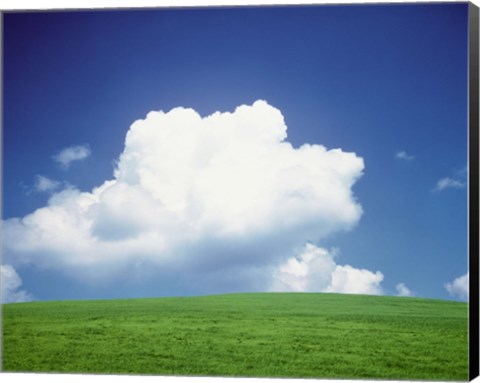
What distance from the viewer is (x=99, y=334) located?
33.8 feet

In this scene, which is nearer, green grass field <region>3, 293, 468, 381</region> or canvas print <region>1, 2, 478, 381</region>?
green grass field <region>3, 293, 468, 381</region>

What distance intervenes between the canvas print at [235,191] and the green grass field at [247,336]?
0.02 meters

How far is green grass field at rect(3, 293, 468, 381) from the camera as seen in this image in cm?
970

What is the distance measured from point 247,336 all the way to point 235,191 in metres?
1.57

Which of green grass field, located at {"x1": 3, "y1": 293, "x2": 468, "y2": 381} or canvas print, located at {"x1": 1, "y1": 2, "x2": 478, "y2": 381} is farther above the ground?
canvas print, located at {"x1": 1, "y1": 2, "x2": 478, "y2": 381}

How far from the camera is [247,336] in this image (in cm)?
1014

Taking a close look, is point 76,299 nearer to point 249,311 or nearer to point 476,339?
point 249,311

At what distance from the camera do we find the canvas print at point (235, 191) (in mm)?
9844

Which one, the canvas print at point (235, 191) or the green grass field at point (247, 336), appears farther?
the canvas print at point (235, 191)

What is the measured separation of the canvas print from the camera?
9.84 m

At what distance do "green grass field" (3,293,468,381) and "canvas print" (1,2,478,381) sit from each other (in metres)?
0.02

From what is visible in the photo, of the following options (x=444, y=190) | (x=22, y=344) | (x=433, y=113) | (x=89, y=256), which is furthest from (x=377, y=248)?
(x=22, y=344)

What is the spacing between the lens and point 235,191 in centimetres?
1011

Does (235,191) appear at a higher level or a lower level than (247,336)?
higher
